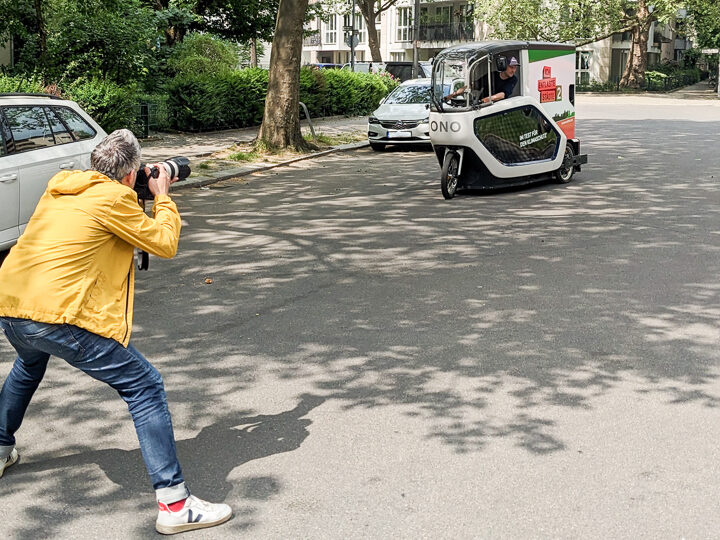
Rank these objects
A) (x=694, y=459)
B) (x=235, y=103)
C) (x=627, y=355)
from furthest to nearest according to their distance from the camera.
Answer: (x=235, y=103), (x=627, y=355), (x=694, y=459)

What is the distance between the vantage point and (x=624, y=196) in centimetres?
1373

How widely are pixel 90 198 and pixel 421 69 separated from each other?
3549cm

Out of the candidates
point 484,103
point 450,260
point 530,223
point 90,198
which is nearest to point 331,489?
point 90,198

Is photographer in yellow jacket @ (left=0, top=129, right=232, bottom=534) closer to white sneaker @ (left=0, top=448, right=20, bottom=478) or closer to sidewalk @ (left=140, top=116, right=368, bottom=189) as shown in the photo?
white sneaker @ (left=0, top=448, right=20, bottom=478)

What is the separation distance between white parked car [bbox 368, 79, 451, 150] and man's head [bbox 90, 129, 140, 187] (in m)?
17.3

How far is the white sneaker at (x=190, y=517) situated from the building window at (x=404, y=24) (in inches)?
2925

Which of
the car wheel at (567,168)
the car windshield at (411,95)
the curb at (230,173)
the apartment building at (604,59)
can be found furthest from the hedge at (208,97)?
→ the apartment building at (604,59)

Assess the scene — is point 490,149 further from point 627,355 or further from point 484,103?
point 627,355

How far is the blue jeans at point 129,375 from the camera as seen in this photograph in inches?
151

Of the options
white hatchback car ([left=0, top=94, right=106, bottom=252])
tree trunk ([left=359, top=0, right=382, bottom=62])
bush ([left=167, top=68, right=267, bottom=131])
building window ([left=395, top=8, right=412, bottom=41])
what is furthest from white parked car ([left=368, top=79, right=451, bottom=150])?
building window ([left=395, top=8, right=412, bottom=41])

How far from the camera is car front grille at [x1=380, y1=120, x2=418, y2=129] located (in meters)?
21.5

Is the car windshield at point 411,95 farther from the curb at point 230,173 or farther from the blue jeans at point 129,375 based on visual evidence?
the blue jeans at point 129,375

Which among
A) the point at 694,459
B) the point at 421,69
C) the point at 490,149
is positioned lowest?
the point at 694,459

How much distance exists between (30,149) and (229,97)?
1586cm
